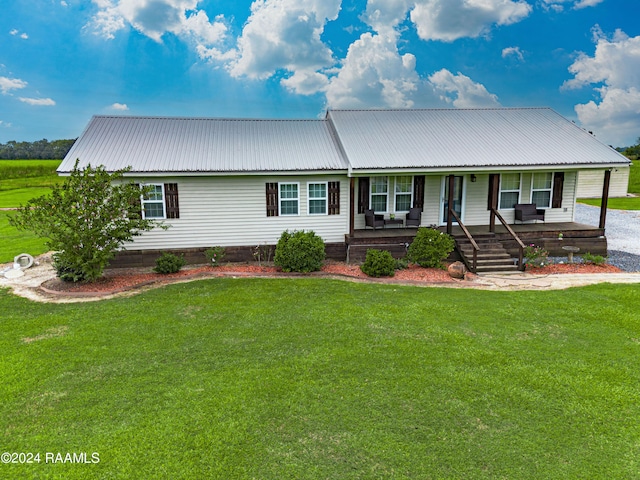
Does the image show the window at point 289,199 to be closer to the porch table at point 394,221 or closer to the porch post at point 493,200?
the porch table at point 394,221

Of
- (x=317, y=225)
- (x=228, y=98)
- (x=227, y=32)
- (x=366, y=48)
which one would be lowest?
(x=317, y=225)

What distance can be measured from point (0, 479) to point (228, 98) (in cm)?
2605

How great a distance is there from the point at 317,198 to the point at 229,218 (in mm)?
2851

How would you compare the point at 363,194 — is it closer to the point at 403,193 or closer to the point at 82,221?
the point at 403,193

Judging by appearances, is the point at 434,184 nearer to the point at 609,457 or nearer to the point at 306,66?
the point at 609,457

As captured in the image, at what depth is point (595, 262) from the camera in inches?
508

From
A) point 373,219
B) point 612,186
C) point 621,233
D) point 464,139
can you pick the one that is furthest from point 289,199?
point 612,186

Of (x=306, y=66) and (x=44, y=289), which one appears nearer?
(x=44, y=289)

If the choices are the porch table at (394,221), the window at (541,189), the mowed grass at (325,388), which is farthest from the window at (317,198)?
the window at (541,189)

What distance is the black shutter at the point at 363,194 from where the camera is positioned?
1418 cm

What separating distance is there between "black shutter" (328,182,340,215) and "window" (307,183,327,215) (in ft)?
0.53

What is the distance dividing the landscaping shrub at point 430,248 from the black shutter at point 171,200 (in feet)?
23.8

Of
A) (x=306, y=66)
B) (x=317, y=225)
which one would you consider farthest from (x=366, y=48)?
(x=317, y=225)

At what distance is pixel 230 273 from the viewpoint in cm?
1148
